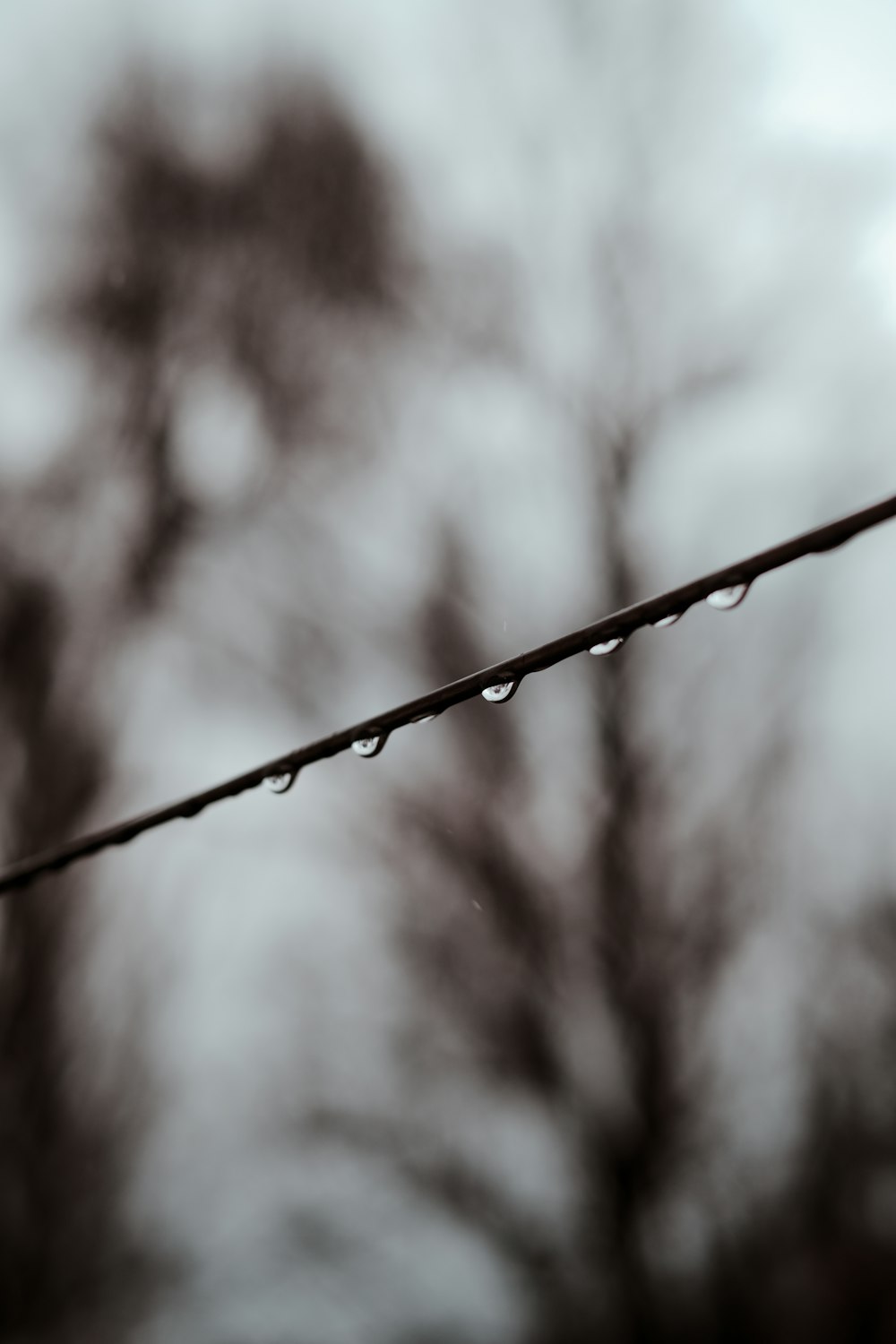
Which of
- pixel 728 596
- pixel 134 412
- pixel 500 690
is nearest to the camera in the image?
pixel 728 596

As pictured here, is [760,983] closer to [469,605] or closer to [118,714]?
[469,605]

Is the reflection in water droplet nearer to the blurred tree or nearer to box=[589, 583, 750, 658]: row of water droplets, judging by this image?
box=[589, 583, 750, 658]: row of water droplets

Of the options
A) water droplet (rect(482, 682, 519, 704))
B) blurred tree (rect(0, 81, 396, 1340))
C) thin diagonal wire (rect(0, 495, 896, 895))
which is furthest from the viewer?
blurred tree (rect(0, 81, 396, 1340))

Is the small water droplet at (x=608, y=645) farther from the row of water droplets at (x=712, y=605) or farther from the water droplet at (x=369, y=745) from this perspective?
the water droplet at (x=369, y=745)

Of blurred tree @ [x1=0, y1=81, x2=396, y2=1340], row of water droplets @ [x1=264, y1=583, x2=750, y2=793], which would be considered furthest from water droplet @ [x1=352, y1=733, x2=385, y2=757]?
blurred tree @ [x1=0, y1=81, x2=396, y2=1340]

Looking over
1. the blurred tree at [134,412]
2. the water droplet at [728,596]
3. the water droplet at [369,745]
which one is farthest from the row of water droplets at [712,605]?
the blurred tree at [134,412]

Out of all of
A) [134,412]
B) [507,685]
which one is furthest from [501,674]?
[134,412]

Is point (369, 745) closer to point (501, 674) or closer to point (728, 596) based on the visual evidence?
point (501, 674)

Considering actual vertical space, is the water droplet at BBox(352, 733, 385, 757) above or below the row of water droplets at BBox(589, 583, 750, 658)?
below
